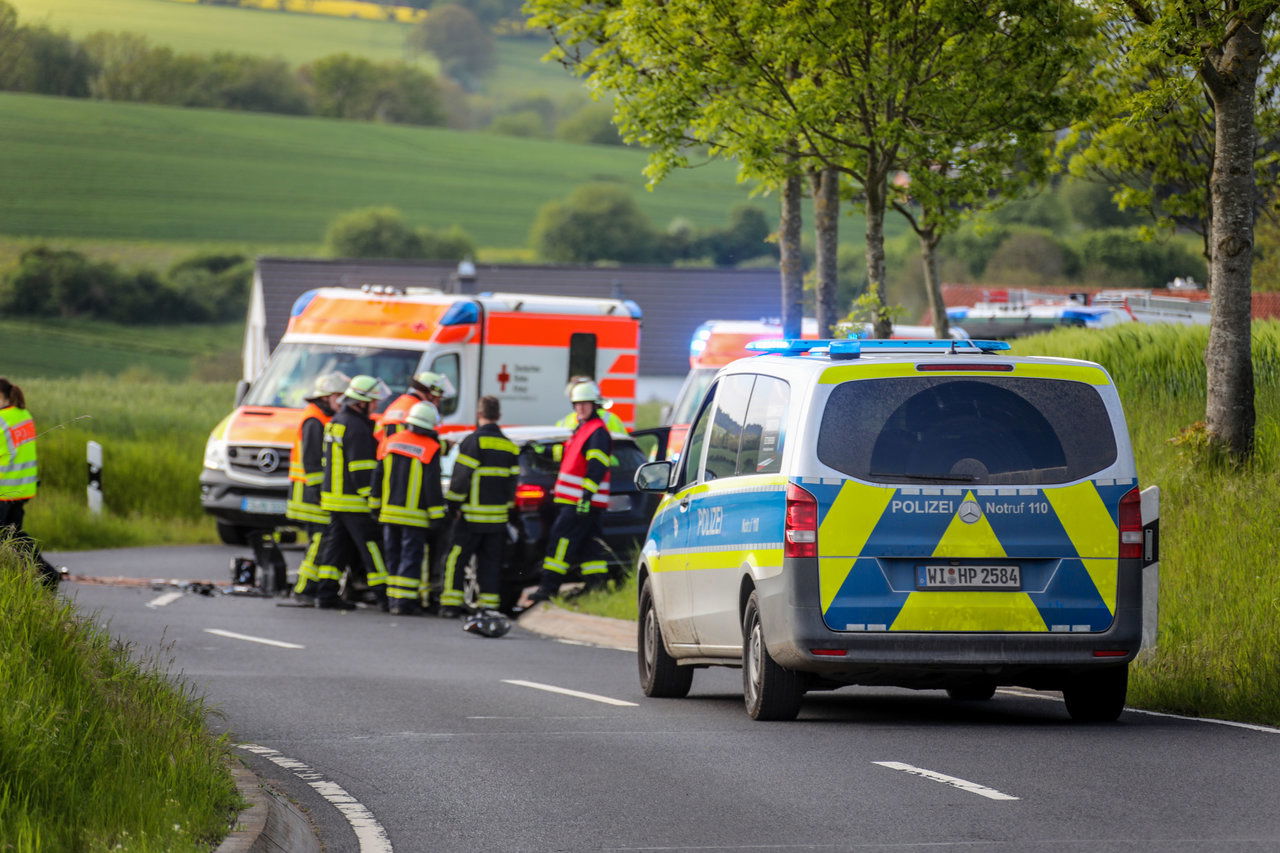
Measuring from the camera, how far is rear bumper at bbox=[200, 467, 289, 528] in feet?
80.1

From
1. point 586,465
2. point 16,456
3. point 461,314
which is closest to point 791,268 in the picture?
point 461,314

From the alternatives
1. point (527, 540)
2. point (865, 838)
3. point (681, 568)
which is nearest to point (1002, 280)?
point (527, 540)

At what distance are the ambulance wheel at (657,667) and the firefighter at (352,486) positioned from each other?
6610 mm

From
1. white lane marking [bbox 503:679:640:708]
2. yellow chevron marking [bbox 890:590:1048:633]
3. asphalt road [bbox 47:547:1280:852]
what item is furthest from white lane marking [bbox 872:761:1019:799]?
white lane marking [bbox 503:679:640:708]

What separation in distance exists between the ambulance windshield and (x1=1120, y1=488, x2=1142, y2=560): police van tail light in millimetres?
15233

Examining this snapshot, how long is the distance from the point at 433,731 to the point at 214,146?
9791 centimetres

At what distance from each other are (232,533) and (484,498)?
10.1 metres

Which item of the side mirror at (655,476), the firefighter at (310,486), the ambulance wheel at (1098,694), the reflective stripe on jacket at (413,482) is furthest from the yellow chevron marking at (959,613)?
the firefighter at (310,486)

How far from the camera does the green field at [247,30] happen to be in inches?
4181

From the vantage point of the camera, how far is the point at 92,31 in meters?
100

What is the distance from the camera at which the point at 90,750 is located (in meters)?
7.12

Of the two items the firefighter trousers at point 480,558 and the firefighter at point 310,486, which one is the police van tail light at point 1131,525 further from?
the firefighter at point 310,486

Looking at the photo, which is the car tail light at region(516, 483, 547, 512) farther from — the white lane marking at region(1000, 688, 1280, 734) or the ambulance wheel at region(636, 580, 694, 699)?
the white lane marking at region(1000, 688, 1280, 734)

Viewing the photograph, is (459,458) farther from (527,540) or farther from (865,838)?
(865,838)
